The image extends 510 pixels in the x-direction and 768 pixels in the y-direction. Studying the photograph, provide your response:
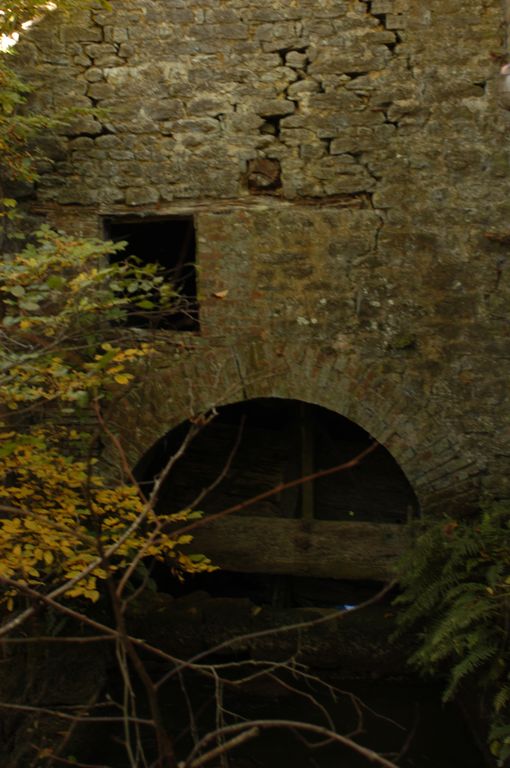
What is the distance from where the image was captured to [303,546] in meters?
6.56

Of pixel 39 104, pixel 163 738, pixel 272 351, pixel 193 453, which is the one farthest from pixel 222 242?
pixel 163 738

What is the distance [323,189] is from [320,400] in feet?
4.44

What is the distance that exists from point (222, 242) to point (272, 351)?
0.78 m

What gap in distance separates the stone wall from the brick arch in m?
0.01

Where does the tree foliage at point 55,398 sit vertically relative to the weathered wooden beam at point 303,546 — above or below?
above

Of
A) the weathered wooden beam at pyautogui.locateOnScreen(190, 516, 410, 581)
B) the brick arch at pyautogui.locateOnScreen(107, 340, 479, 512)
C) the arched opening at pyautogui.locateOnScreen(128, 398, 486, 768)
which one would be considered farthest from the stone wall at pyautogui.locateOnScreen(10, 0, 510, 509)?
the weathered wooden beam at pyautogui.locateOnScreen(190, 516, 410, 581)

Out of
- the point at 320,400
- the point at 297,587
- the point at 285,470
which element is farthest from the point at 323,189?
the point at 297,587

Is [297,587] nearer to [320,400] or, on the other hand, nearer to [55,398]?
[320,400]

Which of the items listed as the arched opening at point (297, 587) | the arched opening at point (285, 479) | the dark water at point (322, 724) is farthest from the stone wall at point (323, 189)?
the dark water at point (322, 724)

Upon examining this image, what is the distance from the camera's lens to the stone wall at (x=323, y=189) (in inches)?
225

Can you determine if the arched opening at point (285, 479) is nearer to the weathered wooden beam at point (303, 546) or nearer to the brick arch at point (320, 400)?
the weathered wooden beam at point (303, 546)

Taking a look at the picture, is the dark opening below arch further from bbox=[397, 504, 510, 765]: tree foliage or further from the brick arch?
bbox=[397, 504, 510, 765]: tree foliage

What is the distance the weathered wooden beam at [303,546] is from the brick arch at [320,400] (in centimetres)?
76

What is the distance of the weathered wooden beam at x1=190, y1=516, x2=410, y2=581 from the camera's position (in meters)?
6.45
